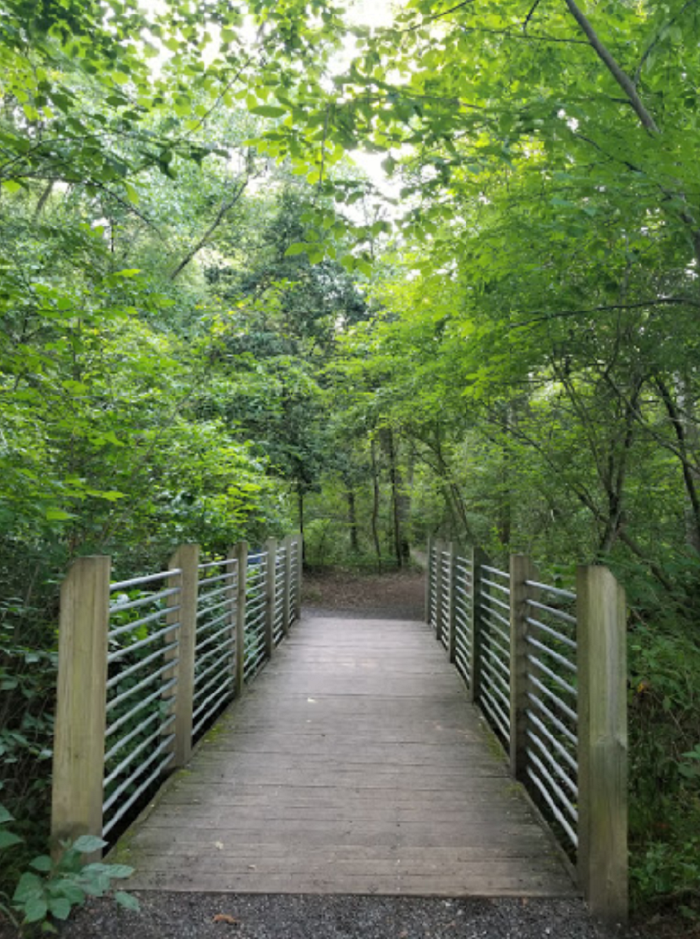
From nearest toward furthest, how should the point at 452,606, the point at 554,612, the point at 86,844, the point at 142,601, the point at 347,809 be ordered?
the point at 86,844 → the point at 142,601 → the point at 554,612 → the point at 347,809 → the point at 452,606

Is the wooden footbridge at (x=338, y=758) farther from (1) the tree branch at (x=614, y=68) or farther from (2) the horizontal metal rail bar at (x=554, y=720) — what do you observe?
(1) the tree branch at (x=614, y=68)

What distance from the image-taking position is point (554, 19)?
3939mm

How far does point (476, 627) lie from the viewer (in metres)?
5.42

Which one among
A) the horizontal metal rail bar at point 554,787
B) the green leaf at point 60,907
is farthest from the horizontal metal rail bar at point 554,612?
the green leaf at point 60,907

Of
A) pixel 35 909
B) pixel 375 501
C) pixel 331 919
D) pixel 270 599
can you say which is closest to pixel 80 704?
pixel 35 909

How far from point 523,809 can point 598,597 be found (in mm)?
1519

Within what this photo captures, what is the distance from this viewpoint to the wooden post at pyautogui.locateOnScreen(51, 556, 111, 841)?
2.47 metres

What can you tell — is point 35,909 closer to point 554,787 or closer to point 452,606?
point 554,787

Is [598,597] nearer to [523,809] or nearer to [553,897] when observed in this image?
[553,897]

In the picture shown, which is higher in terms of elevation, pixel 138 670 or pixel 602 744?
pixel 602 744

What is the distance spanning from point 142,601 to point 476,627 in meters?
3.35

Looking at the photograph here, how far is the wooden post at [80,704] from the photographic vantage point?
2471 mm

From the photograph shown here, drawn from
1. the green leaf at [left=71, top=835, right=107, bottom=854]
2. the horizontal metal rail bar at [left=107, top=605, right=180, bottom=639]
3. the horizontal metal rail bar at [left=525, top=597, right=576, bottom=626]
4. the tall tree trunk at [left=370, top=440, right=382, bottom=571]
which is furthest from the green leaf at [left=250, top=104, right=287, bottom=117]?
the tall tree trunk at [left=370, top=440, right=382, bottom=571]

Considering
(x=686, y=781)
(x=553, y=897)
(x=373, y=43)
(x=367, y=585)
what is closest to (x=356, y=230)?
(x=373, y=43)
